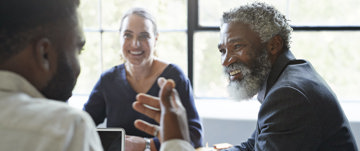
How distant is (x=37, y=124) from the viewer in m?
0.52

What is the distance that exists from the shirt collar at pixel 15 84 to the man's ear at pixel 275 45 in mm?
1153

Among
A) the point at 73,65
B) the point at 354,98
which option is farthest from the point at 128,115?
the point at 354,98

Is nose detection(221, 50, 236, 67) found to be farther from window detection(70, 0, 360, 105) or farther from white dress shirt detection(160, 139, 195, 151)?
window detection(70, 0, 360, 105)

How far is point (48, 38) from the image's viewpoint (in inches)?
25.3

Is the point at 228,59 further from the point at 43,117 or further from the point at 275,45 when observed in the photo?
the point at 43,117

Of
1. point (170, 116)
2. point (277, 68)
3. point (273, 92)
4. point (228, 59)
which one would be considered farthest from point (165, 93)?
point (228, 59)

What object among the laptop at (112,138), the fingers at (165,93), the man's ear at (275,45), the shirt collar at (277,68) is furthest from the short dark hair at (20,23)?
the man's ear at (275,45)

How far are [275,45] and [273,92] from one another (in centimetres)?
39

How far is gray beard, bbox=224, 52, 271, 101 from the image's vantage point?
1.54 meters

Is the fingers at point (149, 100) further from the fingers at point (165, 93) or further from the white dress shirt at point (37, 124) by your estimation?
the white dress shirt at point (37, 124)

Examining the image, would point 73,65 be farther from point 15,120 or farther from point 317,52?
point 317,52

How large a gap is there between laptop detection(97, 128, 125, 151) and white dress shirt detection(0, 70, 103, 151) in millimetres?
772

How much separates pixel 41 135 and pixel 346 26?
9.26ft

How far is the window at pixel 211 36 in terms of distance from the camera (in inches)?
113
